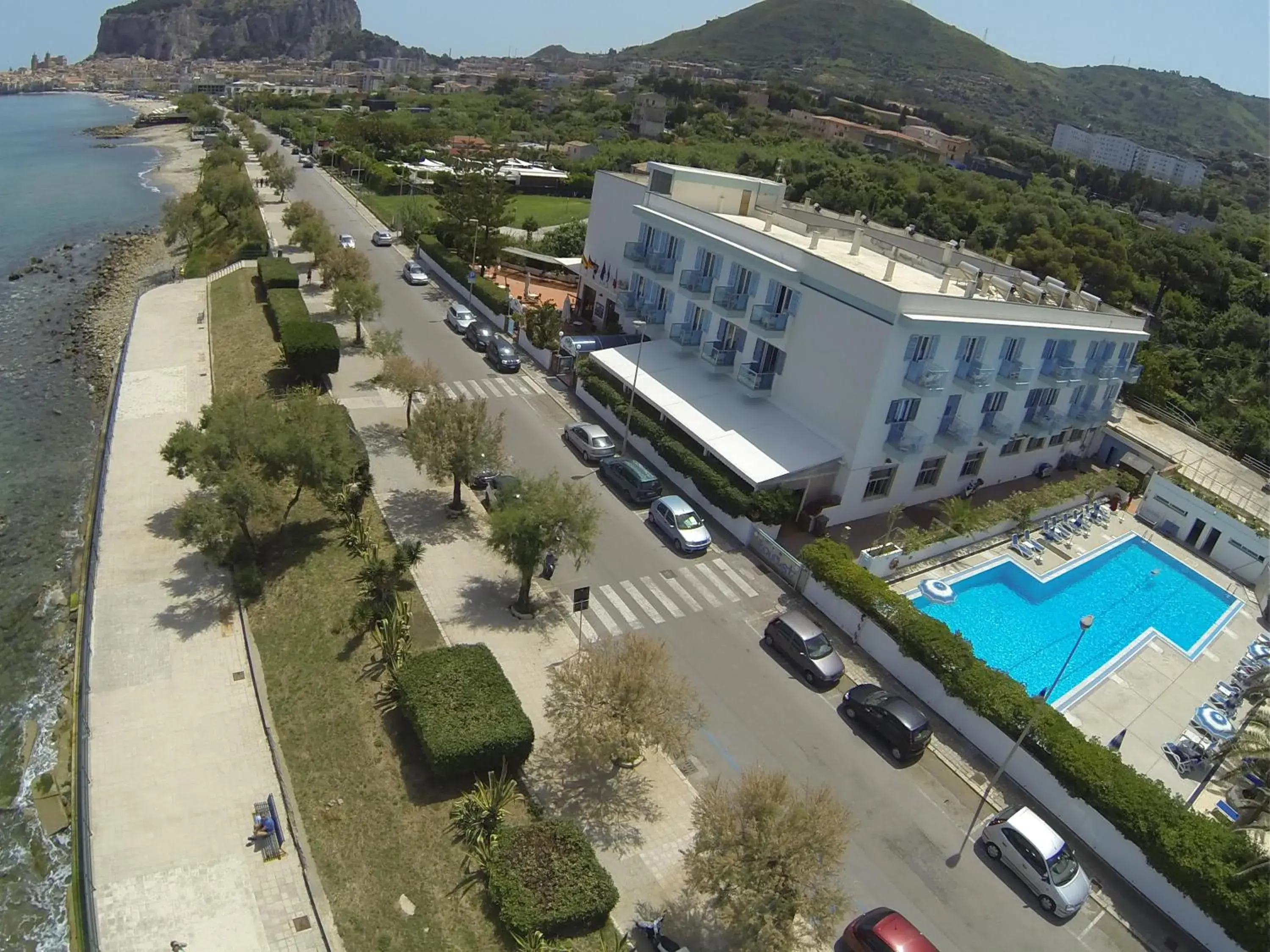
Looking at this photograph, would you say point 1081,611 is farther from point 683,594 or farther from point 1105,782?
point 683,594

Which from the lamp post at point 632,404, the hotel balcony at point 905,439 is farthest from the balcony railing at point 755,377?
the hotel balcony at point 905,439

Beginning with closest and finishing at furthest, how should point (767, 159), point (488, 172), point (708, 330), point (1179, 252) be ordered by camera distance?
1. point (708, 330)
2. point (488, 172)
3. point (1179, 252)
4. point (767, 159)

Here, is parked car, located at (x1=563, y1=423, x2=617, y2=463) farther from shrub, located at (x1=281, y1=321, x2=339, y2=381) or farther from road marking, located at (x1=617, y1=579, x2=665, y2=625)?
shrub, located at (x1=281, y1=321, x2=339, y2=381)

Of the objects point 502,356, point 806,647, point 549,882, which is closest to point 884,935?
point 549,882

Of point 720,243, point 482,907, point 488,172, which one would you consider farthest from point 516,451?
point 488,172

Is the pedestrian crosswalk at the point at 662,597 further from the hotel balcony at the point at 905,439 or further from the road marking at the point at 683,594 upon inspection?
the hotel balcony at the point at 905,439

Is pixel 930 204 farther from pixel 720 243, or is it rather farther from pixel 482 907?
pixel 482 907

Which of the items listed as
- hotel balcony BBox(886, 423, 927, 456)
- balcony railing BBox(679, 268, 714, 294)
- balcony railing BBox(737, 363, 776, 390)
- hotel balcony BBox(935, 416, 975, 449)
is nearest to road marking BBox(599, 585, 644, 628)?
balcony railing BBox(737, 363, 776, 390)
